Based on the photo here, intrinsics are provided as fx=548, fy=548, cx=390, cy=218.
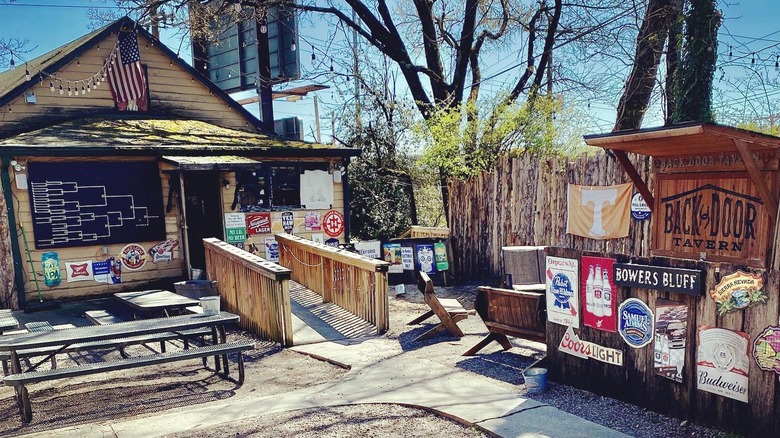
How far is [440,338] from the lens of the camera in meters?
7.76

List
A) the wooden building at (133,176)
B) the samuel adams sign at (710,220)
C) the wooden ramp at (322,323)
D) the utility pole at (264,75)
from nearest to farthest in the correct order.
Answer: the samuel adams sign at (710,220) < the wooden ramp at (322,323) < the wooden building at (133,176) < the utility pole at (264,75)

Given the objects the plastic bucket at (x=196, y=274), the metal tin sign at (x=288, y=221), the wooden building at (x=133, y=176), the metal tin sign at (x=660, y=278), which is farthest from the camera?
the metal tin sign at (x=288, y=221)

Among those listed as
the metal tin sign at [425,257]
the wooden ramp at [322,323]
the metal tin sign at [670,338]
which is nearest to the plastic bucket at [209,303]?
the wooden ramp at [322,323]

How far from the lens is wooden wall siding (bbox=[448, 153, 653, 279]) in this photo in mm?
9289

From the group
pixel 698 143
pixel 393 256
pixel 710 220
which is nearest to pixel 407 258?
pixel 393 256

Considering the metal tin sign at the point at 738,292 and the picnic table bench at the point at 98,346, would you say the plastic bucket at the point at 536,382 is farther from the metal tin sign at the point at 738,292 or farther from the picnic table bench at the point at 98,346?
the picnic table bench at the point at 98,346

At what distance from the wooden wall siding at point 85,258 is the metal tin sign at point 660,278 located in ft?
29.4

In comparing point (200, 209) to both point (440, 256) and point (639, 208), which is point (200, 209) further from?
point (639, 208)

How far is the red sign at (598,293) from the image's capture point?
16.3 ft

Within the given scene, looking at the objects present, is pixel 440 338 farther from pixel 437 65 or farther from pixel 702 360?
pixel 437 65

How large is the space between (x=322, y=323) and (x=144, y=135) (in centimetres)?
582

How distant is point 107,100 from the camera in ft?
40.6

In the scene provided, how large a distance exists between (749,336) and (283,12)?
15123 millimetres

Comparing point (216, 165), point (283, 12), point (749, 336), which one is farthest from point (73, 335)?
point (283, 12)
